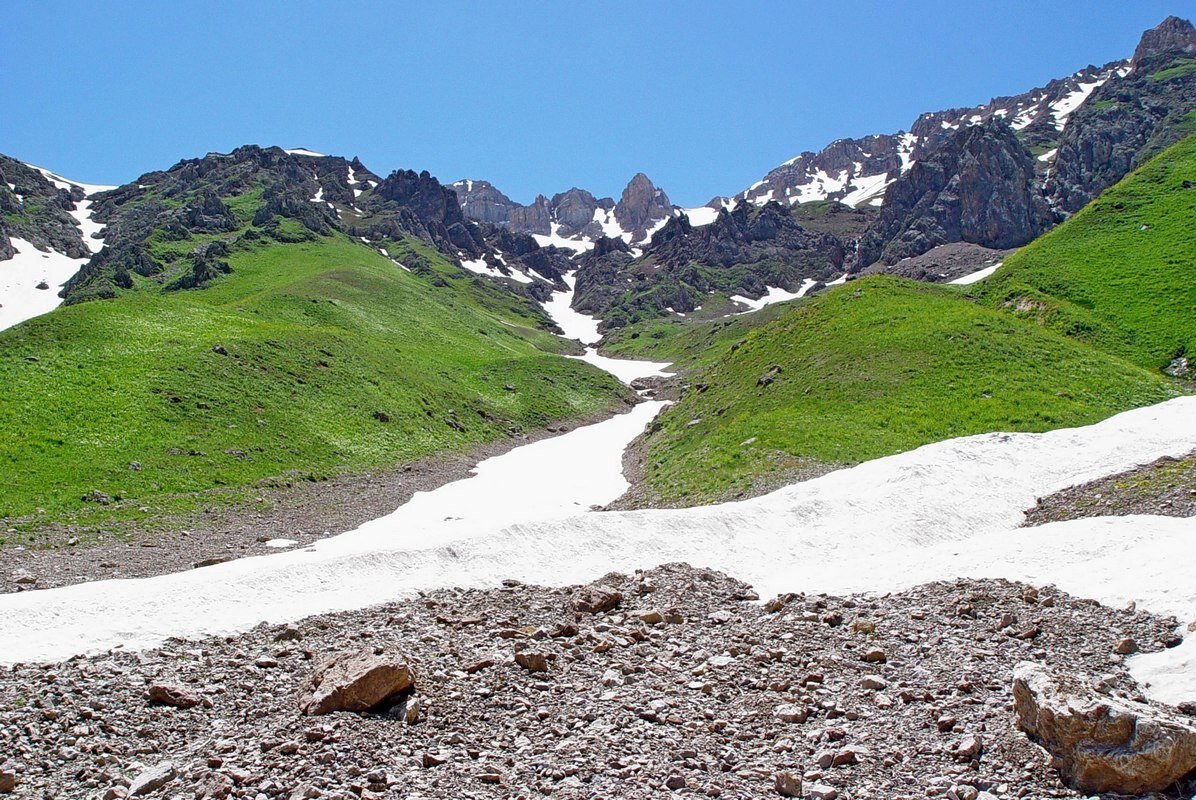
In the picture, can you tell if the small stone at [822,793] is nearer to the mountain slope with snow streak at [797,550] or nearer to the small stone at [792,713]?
the small stone at [792,713]

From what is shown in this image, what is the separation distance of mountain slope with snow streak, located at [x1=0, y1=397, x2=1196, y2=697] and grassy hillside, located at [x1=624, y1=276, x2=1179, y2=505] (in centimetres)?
539

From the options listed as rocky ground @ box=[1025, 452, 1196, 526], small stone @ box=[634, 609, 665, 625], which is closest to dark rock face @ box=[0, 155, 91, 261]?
small stone @ box=[634, 609, 665, 625]

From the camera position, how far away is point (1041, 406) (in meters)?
35.0

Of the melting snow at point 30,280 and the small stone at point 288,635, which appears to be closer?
the small stone at point 288,635

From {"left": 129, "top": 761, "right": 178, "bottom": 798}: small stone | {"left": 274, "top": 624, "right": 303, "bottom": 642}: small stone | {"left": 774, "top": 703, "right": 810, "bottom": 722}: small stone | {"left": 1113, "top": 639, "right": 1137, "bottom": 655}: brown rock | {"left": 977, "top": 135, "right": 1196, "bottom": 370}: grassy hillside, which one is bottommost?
{"left": 1113, "top": 639, "right": 1137, "bottom": 655}: brown rock

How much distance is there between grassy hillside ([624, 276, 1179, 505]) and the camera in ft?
110

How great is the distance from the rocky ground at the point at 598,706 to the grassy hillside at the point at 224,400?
23.9 meters

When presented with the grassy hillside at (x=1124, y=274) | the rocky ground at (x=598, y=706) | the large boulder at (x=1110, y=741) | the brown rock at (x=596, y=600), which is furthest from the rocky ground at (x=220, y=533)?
the grassy hillside at (x=1124, y=274)

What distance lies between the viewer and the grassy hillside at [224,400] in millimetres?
35094

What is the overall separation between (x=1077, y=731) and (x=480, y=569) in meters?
13.3

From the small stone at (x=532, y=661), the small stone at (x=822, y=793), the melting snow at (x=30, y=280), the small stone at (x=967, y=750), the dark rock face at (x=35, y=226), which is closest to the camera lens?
the small stone at (x=822, y=793)

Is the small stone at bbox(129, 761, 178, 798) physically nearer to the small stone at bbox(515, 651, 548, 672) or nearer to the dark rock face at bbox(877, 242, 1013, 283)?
the small stone at bbox(515, 651, 548, 672)

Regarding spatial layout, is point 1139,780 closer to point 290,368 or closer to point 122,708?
point 122,708

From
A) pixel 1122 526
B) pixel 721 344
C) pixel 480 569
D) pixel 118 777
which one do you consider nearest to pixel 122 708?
pixel 118 777
